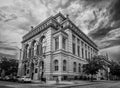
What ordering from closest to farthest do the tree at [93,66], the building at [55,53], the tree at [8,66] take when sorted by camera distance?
the building at [55,53] < the tree at [93,66] < the tree at [8,66]

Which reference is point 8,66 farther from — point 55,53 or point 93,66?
point 93,66

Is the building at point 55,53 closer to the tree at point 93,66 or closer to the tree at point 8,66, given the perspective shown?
the tree at point 93,66

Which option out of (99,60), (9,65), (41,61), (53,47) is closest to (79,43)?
(99,60)

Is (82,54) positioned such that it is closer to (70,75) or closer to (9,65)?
(70,75)

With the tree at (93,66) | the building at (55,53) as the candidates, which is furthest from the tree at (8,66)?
the tree at (93,66)

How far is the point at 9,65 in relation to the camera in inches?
2406

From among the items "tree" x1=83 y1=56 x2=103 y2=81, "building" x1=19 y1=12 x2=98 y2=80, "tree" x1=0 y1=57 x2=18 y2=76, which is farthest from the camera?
"tree" x1=0 y1=57 x2=18 y2=76

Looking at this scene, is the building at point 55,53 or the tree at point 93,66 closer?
the building at point 55,53

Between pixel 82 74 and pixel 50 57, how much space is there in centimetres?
1803

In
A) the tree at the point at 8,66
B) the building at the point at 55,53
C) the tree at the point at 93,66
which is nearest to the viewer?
the building at the point at 55,53

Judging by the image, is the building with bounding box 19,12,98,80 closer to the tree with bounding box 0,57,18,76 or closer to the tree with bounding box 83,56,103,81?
the tree with bounding box 83,56,103,81

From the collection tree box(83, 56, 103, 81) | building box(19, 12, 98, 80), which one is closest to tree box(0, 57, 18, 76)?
building box(19, 12, 98, 80)

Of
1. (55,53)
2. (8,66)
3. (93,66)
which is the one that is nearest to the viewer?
(55,53)

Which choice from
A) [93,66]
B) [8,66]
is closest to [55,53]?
[93,66]
